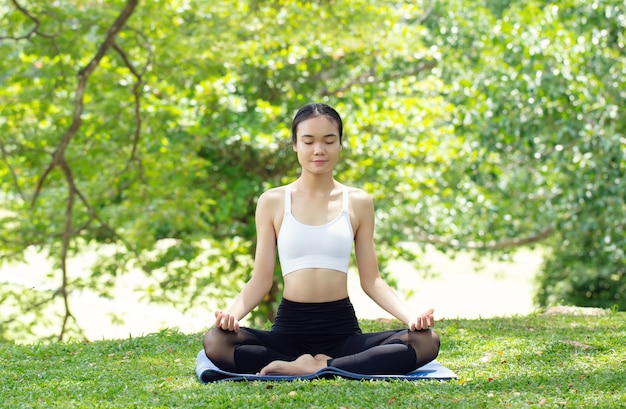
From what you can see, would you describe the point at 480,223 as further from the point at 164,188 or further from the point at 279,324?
the point at 279,324

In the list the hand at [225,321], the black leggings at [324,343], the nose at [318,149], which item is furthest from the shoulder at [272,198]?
the hand at [225,321]

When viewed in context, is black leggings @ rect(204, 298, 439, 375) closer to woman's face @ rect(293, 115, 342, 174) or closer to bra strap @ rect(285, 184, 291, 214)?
bra strap @ rect(285, 184, 291, 214)

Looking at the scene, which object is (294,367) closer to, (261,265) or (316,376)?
(316,376)

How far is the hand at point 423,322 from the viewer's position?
141 inches

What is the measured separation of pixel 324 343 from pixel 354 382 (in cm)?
44

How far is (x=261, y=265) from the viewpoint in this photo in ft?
13.0

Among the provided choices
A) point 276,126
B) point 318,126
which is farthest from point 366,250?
point 276,126

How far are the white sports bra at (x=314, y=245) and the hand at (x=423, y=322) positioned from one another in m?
0.43

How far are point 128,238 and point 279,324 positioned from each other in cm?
588

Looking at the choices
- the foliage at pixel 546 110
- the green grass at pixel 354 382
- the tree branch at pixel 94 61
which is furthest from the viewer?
the foliage at pixel 546 110

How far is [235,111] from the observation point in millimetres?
9977

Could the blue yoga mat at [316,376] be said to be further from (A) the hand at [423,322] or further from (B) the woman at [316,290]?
(A) the hand at [423,322]

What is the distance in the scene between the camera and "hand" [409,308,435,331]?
11.8 ft

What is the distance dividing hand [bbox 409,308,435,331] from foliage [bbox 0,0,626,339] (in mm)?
4802
